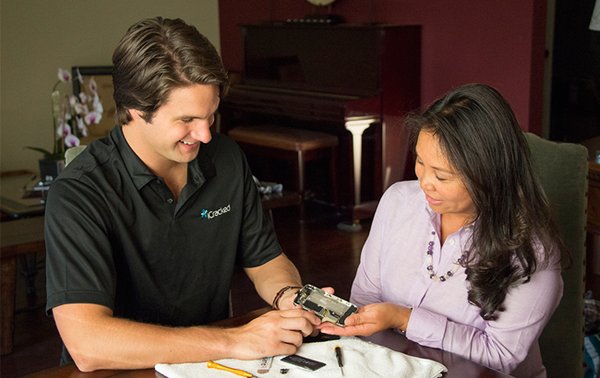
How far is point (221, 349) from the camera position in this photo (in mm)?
1537

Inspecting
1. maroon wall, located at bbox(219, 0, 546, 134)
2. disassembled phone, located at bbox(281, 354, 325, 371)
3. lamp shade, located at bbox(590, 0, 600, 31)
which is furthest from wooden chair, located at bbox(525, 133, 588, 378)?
maroon wall, located at bbox(219, 0, 546, 134)

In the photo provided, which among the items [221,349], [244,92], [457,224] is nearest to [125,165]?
[221,349]

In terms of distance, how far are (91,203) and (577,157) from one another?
1.09m

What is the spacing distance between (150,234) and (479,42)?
3575 mm

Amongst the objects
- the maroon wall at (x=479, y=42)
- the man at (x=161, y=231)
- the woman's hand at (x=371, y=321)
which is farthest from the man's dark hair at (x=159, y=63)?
the maroon wall at (x=479, y=42)

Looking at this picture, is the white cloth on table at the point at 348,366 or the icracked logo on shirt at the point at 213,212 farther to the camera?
the icracked logo on shirt at the point at 213,212

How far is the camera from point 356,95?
205 inches

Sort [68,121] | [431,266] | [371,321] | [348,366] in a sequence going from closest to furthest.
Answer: [348,366] < [371,321] < [431,266] < [68,121]

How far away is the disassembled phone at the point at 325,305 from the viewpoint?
163 centimetres

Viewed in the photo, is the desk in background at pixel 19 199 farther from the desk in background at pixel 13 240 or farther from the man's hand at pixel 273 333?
the man's hand at pixel 273 333

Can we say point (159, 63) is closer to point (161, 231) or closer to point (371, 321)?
point (161, 231)

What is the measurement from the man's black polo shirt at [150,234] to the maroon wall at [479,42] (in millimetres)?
3109

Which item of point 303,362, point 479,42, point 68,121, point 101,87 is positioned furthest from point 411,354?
point 101,87

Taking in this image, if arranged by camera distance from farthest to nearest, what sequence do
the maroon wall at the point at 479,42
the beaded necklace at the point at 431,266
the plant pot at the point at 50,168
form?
the maroon wall at the point at 479,42, the plant pot at the point at 50,168, the beaded necklace at the point at 431,266
